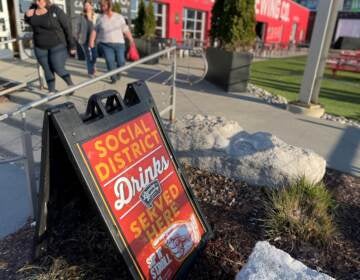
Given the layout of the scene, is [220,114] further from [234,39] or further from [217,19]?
[217,19]

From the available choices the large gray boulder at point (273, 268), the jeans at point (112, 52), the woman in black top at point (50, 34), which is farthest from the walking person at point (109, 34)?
the large gray boulder at point (273, 268)

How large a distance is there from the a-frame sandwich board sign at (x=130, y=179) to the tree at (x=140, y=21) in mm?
9491

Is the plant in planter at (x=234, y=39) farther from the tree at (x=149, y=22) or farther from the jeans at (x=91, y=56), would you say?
the tree at (x=149, y=22)

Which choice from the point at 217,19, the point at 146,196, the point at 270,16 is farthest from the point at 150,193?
the point at 270,16

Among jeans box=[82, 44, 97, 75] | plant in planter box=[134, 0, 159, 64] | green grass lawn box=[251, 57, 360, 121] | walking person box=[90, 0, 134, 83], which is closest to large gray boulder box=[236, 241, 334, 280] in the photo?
green grass lawn box=[251, 57, 360, 121]

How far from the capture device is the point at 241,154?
291 centimetres

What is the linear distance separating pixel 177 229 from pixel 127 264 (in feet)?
1.39

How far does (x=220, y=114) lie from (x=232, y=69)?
1695 mm

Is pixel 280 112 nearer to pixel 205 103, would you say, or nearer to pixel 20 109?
pixel 205 103

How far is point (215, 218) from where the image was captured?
2508mm

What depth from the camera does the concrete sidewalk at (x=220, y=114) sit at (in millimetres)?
3510

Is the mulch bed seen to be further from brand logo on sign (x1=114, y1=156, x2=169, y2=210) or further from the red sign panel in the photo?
brand logo on sign (x1=114, y1=156, x2=169, y2=210)

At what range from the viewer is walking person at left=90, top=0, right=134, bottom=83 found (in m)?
5.95

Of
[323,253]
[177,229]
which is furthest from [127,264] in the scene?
[323,253]
